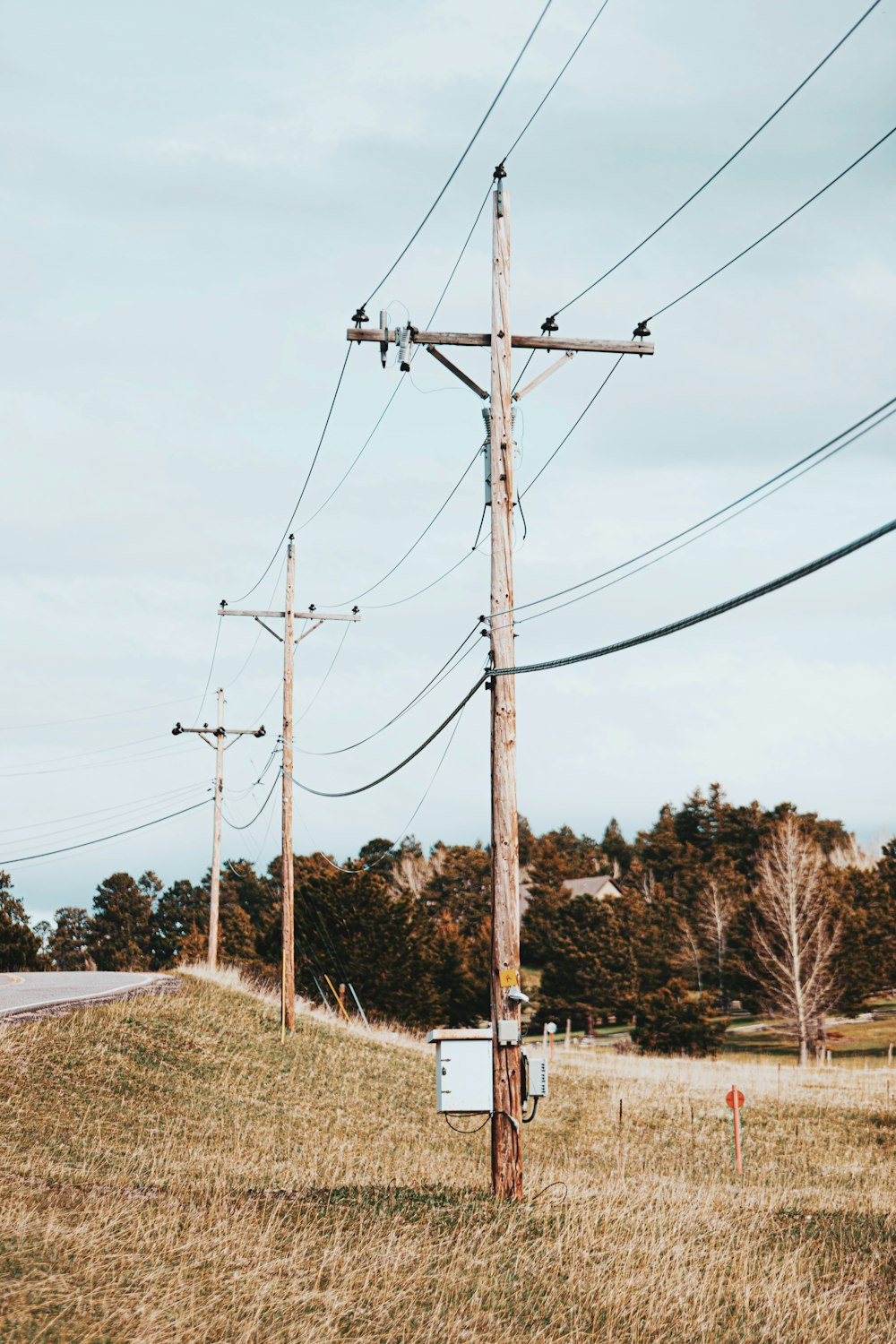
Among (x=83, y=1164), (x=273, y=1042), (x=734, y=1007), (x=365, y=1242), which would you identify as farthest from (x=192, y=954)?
(x=365, y=1242)

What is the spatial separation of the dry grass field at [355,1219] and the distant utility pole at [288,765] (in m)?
2.58

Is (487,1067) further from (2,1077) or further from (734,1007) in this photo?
(734,1007)

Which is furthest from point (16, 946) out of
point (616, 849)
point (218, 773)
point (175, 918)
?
point (616, 849)

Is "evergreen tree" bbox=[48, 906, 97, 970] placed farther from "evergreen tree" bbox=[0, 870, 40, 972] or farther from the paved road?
the paved road

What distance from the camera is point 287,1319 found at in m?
7.81

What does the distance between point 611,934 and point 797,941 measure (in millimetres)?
14247

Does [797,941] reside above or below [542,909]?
below

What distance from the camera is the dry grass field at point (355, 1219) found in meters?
8.13

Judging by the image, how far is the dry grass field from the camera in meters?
8.13

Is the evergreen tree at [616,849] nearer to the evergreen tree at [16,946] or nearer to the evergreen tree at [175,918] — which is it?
the evergreen tree at [175,918]

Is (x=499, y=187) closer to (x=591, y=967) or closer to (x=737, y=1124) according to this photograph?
(x=737, y=1124)

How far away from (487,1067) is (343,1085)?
13585mm

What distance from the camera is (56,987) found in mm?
29016

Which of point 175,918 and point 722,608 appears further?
point 175,918
